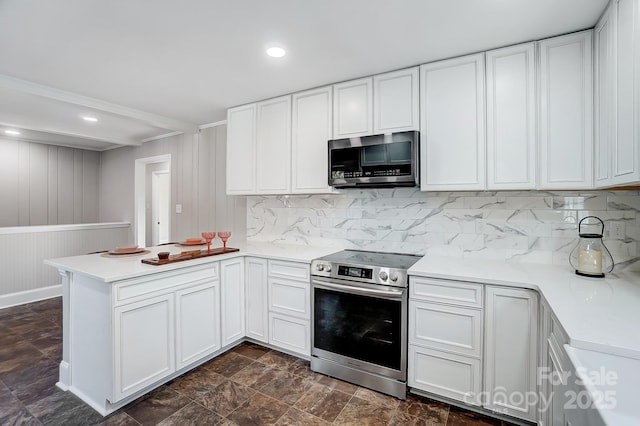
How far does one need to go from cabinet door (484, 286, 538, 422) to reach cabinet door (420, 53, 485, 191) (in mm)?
807

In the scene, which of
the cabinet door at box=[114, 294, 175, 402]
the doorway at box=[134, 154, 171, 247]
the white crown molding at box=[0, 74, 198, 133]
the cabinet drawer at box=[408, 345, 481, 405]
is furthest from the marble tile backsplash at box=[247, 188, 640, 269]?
the doorway at box=[134, 154, 171, 247]

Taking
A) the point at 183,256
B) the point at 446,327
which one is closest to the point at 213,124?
the point at 183,256

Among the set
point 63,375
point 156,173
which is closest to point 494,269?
point 63,375

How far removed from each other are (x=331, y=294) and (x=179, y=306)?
3.87 feet

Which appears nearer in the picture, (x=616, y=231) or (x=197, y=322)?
(x=616, y=231)

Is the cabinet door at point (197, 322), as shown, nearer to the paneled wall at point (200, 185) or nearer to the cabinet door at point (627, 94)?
the paneled wall at point (200, 185)

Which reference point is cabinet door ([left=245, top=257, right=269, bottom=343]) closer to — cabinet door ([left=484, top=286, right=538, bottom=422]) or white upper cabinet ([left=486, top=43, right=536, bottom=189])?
cabinet door ([left=484, top=286, right=538, bottom=422])

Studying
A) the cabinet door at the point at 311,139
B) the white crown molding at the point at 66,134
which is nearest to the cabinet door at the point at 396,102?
the cabinet door at the point at 311,139

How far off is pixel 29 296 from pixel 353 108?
4.95 meters

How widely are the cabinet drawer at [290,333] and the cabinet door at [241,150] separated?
1.38m

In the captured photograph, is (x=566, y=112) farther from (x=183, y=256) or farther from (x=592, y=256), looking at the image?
(x=183, y=256)

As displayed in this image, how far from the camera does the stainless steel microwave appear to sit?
230cm

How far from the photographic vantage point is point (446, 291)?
200 centimetres

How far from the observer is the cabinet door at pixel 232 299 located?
9.01 feet
